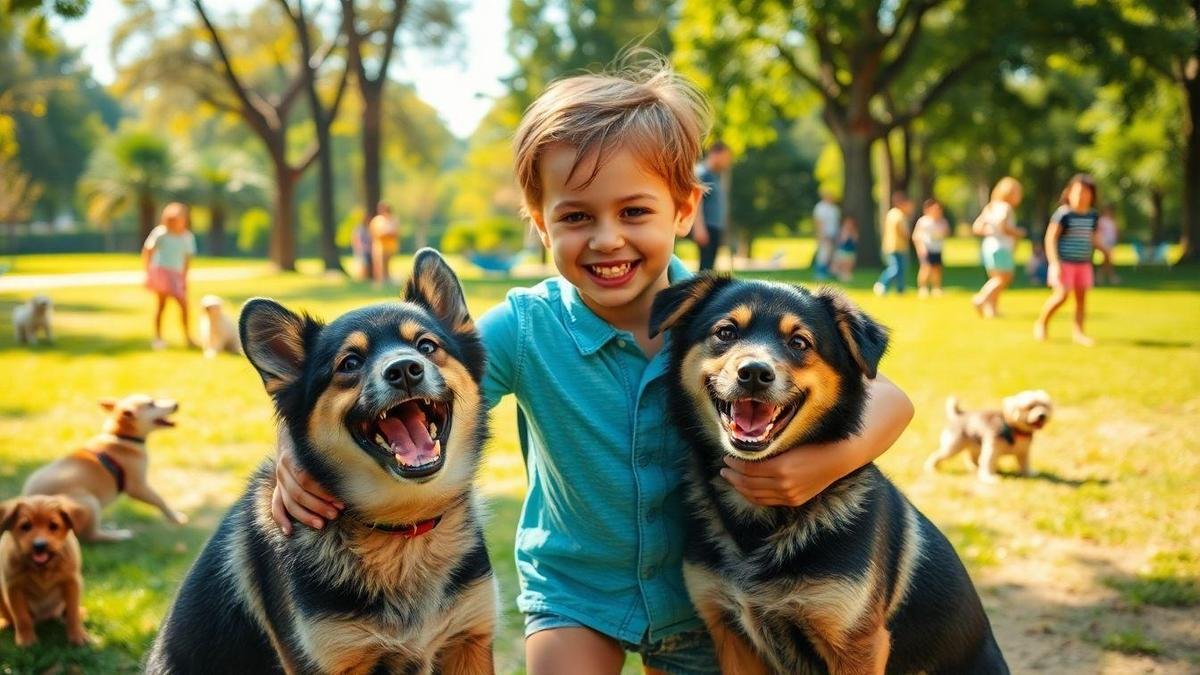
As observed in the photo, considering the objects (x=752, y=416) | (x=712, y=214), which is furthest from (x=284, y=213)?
(x=752, y=416)

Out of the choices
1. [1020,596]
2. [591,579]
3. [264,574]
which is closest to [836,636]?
[591,579]

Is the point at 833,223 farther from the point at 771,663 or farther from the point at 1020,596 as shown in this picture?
the point at 771,663

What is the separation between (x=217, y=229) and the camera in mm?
64250

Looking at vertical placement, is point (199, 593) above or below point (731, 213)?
below

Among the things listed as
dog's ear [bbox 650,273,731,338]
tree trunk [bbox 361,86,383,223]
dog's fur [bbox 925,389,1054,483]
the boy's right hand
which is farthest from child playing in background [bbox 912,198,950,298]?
the boy's right hand

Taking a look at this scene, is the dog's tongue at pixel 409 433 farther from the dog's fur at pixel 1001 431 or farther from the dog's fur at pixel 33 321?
the dog's fur at pixel 33 321

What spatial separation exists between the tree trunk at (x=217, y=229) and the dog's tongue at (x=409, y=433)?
65381 millimetres

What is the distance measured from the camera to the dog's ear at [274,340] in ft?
10.2

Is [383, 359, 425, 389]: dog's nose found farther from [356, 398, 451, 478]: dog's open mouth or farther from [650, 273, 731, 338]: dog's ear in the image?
[650, 273, 731, 338]: dog's ear

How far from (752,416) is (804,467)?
0.27 m

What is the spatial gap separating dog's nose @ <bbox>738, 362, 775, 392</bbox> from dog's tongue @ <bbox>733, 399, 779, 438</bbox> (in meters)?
0.13

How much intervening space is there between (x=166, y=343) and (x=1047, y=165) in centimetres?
5708

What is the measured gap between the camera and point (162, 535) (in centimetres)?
668

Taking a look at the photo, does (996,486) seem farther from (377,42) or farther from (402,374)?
(377,42)
